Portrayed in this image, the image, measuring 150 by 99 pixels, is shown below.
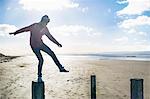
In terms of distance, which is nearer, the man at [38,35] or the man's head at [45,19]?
the man at [38,35]

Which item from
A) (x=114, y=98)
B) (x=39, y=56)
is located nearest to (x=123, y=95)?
(x=114, y=98)

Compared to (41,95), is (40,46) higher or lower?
higher

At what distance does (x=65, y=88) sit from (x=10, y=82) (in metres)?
3.58

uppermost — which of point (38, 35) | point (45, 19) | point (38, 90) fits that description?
point (45, 19)

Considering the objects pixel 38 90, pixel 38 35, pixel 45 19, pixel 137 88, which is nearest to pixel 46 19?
pixel 45 19

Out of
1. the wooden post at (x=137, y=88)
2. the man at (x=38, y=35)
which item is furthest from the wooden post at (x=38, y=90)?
the wooden post at (x=137, y=88)

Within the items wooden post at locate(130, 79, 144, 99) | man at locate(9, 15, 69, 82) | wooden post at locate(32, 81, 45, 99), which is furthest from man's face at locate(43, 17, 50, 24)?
wooden post at locate(130, 79, 144, 99)

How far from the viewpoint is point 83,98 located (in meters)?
13.0

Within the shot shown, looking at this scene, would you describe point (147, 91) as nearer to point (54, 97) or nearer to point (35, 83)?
point (54, 97)

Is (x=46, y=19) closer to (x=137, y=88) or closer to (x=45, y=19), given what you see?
(x=45, y=19)

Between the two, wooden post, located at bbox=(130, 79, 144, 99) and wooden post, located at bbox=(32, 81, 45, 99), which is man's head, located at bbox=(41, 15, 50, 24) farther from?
wooden post, located at bbox=(130, 79, 144, 99)

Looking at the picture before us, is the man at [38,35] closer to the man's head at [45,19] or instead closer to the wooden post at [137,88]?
the man's head at [45,19]

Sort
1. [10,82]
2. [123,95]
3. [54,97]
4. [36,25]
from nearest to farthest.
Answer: [36,25]
[54,97]
[123,95]
[10,82]

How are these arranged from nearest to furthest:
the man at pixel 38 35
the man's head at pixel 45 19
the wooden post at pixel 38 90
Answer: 1. the wooden post at pixel 38 90
2. the man at pixel 38 35
3. the man's head at pixel 45 19
